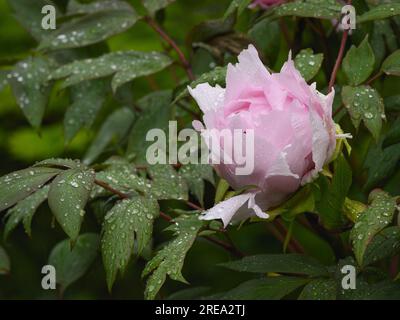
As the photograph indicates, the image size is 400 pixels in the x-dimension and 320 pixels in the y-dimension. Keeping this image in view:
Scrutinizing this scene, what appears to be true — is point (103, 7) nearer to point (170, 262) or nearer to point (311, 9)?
point (311, 9)

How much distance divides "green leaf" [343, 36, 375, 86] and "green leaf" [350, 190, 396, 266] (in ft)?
0.58

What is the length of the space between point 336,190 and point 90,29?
51 cm

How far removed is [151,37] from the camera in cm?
191

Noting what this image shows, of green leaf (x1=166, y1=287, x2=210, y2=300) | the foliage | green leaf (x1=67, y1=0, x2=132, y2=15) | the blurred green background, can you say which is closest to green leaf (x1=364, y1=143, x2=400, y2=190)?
the foliage

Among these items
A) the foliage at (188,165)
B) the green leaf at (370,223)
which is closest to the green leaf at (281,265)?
the foliage at (188,165)

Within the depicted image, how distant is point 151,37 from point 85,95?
29.0 inches

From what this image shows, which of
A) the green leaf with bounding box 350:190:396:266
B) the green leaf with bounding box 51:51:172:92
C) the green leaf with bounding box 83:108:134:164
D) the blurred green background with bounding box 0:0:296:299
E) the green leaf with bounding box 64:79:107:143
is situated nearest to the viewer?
the green leaf with bounding box 350:190:396:266

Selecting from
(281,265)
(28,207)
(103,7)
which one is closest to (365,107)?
(281,265)

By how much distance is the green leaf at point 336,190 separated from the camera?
0.79m

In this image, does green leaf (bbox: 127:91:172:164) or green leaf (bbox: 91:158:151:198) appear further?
green leaf (bbox: 127:91:172:164)

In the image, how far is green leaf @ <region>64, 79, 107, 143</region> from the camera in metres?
1.19

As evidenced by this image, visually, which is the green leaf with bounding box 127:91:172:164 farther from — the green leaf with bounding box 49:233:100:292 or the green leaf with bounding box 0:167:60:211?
the green leaf with bounding box 0:167:60:211

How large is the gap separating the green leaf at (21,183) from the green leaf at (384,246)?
33 cm
